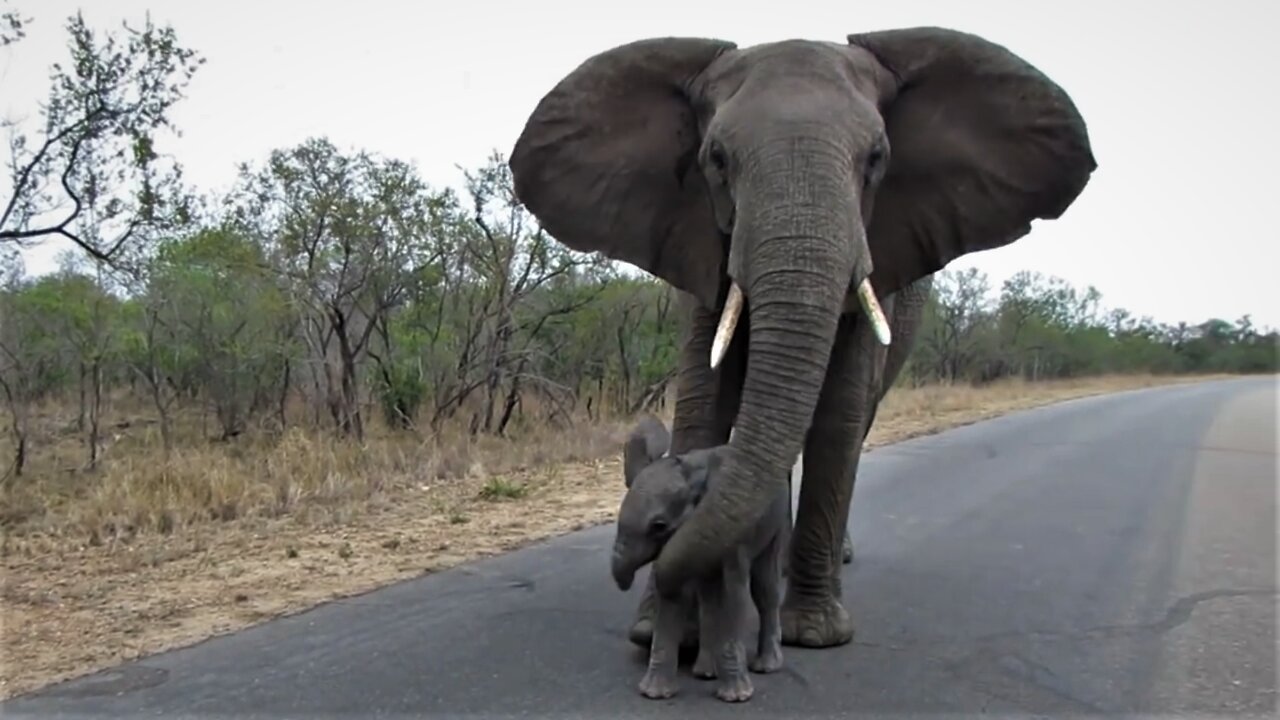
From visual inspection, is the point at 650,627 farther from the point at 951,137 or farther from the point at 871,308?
the point at 951,137

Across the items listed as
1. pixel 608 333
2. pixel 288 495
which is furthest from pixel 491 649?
pixel 608 333

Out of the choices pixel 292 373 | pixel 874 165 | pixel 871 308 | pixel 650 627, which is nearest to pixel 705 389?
pixel 871 308

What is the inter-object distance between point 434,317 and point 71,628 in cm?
1118

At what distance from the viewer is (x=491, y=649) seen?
4.95 meters

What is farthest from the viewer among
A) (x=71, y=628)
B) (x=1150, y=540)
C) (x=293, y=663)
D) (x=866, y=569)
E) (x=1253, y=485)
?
(x=1253, y=485)

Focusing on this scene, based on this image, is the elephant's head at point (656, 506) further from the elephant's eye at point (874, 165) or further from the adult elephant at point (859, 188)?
the elephant's eye at point (874, 165)

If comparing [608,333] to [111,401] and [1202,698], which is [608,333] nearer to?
[111,401]

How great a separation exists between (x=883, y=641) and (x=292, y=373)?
36.1ft

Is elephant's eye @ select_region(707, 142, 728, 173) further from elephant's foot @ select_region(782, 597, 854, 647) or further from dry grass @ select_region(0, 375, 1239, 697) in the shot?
dry grass @ select_region(0, 375, 1239, 697)

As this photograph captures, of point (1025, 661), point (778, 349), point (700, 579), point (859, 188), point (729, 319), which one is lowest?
point (1025, 661)

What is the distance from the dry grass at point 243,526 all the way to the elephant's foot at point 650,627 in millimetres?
1874

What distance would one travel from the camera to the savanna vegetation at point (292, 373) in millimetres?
7961

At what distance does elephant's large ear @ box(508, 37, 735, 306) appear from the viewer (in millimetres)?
5121

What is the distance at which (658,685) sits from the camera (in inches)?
168
